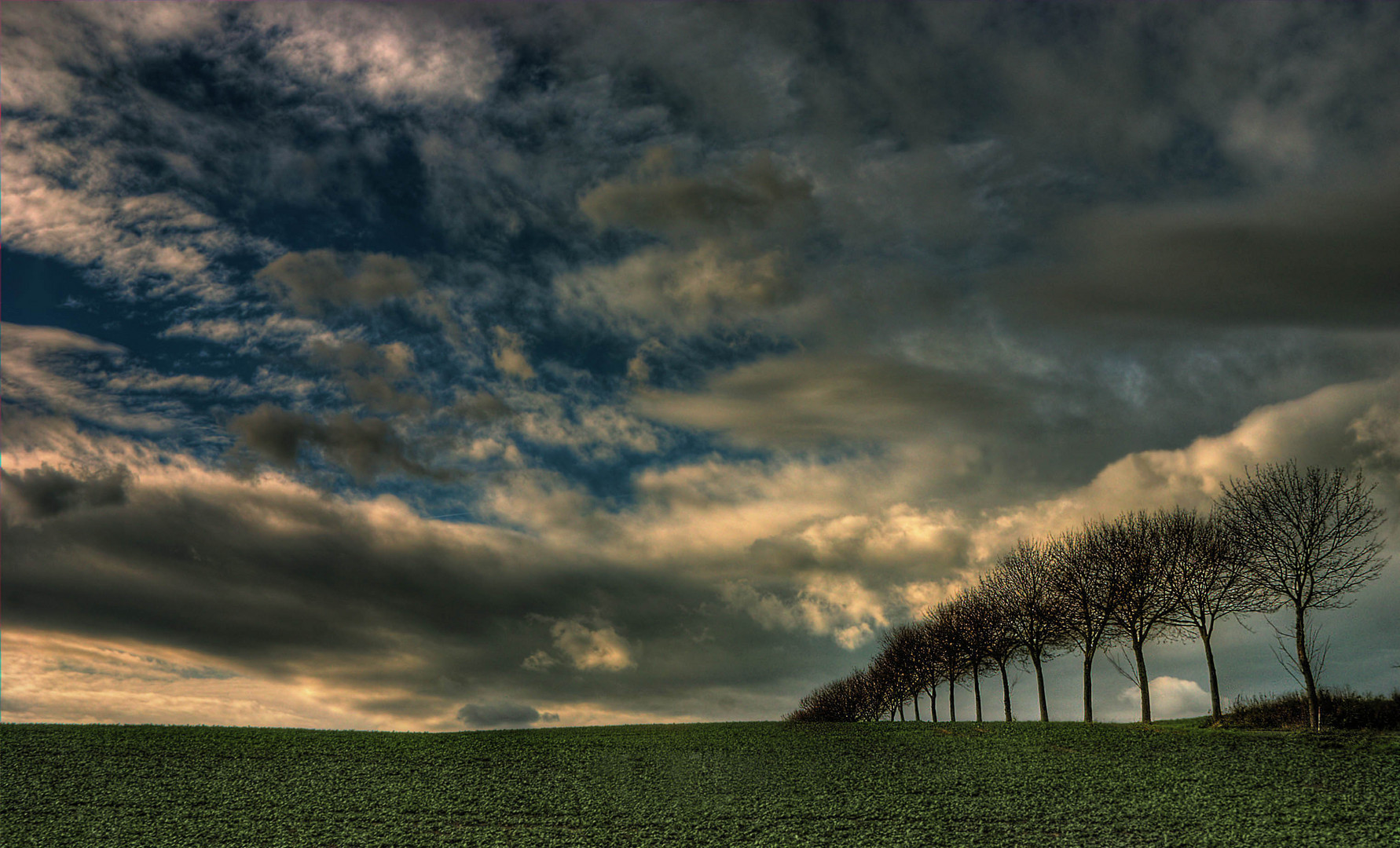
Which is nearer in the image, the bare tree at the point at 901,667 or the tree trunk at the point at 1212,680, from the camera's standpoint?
the tree trunk at the point at 1212,680

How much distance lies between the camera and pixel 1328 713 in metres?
39.8

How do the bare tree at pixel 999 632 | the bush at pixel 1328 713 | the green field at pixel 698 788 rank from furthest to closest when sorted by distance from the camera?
the bare tree at pixel 999 632
the bush at pixel 1328 713
the green field at pixel 698 788

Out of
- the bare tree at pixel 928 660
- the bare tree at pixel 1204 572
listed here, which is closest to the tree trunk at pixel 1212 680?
the bare tree at pixel 1204 572

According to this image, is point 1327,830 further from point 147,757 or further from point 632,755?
point 147,757

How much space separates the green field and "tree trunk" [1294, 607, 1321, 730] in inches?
237

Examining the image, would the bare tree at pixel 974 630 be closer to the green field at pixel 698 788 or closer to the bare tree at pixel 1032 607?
the bare tree at pixel 1032 607

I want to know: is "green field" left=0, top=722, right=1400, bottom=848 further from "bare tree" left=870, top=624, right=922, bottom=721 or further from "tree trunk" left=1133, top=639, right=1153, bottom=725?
"bare tree" left=870, top=624, right=922, bottom=721

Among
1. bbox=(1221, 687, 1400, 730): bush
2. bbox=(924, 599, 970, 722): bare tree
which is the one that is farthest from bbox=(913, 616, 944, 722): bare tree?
bbox=(1221, 687, 1400, 730): bush

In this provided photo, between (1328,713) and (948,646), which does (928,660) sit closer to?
(948,646)

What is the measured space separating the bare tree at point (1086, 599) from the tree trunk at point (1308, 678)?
478 inches

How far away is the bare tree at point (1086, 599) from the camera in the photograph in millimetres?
52000

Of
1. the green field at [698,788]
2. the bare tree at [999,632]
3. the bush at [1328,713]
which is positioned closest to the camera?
the green field at [698,788]

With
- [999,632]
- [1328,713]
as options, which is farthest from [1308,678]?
[999,632]

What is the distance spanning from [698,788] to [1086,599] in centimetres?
3486
